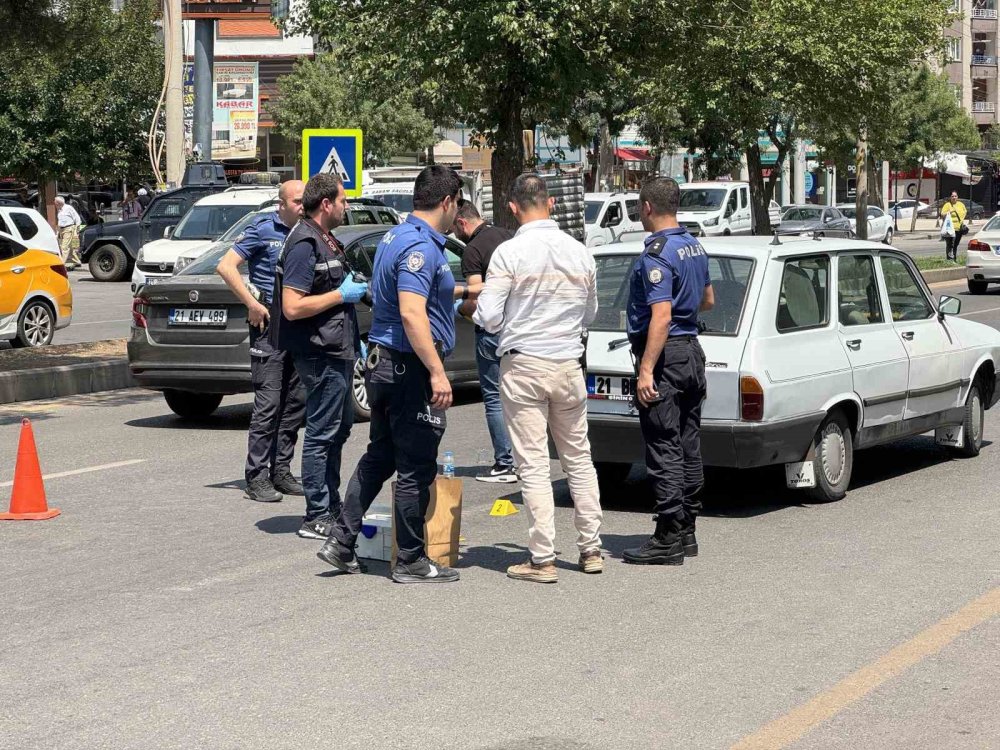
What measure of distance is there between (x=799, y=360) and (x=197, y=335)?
5.34 metres

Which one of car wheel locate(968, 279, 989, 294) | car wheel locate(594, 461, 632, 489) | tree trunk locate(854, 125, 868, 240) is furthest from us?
tree trunk locate(854, 125, 868, 240)

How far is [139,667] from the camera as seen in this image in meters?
5.42

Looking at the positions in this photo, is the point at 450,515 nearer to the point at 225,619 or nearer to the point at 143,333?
the point at 225,619

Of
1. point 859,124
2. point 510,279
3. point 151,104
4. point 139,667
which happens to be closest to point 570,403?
point 510,279

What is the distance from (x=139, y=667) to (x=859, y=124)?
31.6m

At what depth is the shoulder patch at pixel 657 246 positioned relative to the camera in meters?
A: 6.90

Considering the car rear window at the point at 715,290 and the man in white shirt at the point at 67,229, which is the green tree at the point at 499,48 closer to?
the car rear window at the point at 715,290

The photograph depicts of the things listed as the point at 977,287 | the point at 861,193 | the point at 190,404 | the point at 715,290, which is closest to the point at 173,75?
the point at 977,287

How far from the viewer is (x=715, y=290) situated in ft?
27.9

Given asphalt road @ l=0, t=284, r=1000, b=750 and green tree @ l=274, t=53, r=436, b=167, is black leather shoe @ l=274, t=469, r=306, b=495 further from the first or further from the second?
green tree @ l=274, t=53, r=436, b=167

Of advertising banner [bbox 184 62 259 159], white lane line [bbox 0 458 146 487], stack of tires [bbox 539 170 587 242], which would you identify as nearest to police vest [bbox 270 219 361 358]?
white lane line [bbox 0 458 146 487]

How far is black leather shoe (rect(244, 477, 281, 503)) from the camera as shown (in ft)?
28.8

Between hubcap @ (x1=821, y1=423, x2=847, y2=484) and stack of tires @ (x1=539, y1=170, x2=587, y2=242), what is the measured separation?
1972 centimetres

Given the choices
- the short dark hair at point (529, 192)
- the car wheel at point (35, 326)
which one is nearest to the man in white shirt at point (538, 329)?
the short dark hair at point (529, 192)
